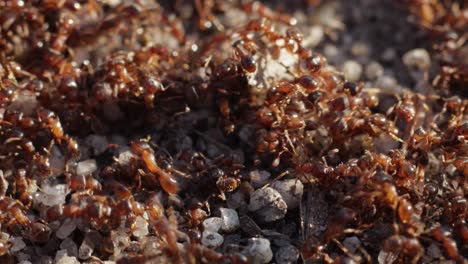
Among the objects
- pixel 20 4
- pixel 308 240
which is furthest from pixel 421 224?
pixel 20 4

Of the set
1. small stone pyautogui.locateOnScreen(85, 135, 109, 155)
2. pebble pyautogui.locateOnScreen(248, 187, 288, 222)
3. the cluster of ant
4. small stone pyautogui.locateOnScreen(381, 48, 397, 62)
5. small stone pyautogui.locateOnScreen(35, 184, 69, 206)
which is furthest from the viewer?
small stone pyautogui.locateOnScreen(381, 48, 397, 62)

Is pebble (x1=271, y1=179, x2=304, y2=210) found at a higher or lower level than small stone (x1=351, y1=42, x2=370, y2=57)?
lower

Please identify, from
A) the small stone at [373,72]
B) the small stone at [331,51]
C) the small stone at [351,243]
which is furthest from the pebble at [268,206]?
the small stone at [331,51]

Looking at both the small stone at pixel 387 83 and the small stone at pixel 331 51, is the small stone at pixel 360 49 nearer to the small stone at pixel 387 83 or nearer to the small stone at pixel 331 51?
the small stone at pixel 331 51

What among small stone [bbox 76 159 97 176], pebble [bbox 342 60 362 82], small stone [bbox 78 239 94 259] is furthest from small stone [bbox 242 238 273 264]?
pebble [bbox 342 60 362 82]

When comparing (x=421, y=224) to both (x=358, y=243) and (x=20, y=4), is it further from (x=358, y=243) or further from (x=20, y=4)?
(x=20, y=4)

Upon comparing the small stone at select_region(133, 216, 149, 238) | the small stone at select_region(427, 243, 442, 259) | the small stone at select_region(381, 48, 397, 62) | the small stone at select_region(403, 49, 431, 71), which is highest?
the small stone at select_region(403, 49, 431, 71)

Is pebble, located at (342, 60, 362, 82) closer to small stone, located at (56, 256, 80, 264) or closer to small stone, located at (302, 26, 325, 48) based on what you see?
small stone, located at (302, 26, 325, 48)
